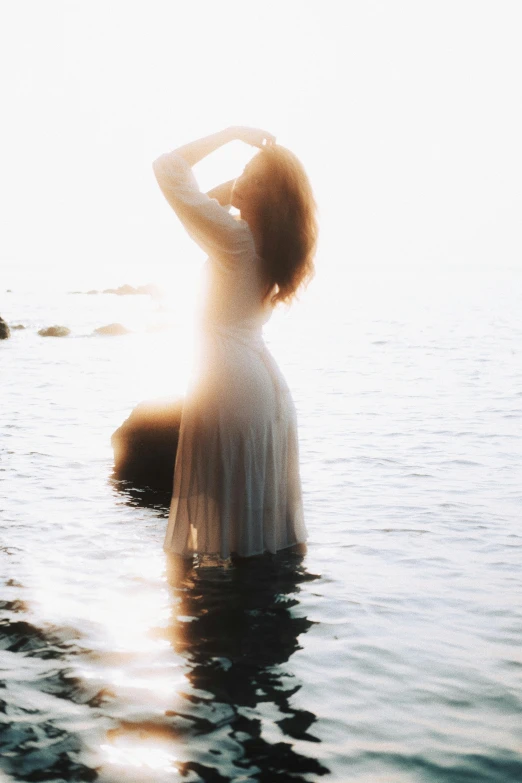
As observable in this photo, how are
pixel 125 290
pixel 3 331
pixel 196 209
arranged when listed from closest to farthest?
pixel 196 209 → pixel 3 331 → pixel 125 290

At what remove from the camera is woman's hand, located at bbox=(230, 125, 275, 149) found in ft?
14.9

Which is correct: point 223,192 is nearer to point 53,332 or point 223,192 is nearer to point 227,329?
point 227,329

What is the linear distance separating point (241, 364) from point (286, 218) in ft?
2.77

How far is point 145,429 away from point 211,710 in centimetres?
495

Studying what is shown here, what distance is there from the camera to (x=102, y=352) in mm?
25953

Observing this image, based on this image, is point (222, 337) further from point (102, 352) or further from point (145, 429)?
point (102, 352)

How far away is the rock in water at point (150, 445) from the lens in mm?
8305

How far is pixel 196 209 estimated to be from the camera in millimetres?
4496

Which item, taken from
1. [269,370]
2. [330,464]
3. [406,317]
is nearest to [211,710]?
[269,370]

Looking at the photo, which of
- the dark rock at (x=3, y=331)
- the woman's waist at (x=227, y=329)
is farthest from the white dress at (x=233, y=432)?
the dark rock at (x=3, y=331)

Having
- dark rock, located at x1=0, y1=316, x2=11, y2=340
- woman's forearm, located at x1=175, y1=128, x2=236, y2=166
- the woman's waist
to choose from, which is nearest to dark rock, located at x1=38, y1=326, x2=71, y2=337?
dark rock, located at x1=0, y1=316, x2=11, y2=340

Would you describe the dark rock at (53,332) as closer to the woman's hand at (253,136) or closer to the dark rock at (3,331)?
the dark rock at (3,331)

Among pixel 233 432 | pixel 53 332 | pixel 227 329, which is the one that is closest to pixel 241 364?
pixel 227 329

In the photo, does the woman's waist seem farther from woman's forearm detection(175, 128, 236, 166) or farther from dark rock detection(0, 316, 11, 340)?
dark rock detection(0, 316, 11, 340)
